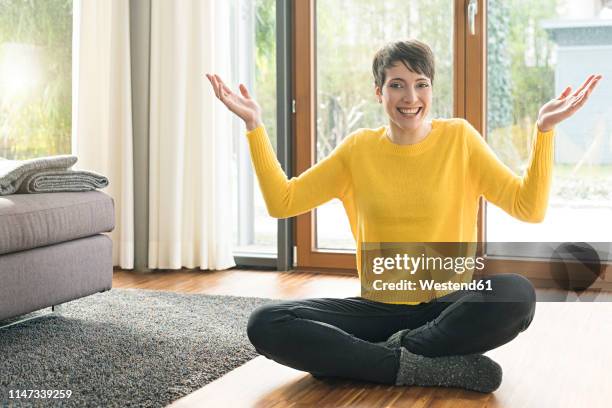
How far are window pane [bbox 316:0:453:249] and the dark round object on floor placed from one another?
102 centimetres

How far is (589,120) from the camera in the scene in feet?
11.7

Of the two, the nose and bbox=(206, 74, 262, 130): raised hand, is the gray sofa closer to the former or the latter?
bbox=(206, 74, 262, 130): raised hand

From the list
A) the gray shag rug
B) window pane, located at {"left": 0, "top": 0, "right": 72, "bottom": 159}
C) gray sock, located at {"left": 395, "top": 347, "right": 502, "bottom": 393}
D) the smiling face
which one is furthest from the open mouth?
window pane, located at {"left": 0, "top": 0, "right": 72, "bottom": 159}

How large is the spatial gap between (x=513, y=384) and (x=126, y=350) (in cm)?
108

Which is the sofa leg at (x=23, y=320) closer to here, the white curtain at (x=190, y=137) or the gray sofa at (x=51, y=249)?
the gray sofa at (x=51, y=249)

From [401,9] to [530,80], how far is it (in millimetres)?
720

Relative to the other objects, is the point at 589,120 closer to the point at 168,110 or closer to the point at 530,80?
the point at 530,80

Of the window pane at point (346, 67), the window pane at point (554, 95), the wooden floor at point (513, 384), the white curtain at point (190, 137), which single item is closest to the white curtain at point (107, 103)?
the white curtain at point (190, 137)

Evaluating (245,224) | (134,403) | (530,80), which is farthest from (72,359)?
(530,80)

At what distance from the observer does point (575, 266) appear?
3.58m

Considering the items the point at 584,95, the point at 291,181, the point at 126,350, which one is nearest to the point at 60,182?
the point at 126,350

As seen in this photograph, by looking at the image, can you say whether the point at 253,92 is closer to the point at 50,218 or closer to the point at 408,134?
the point at 50,218

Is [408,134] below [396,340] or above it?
above

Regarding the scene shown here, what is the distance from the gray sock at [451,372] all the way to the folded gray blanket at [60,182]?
143 cm
